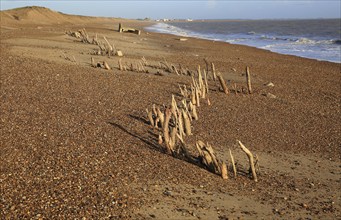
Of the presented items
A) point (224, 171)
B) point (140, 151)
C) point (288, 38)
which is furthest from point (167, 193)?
point (288, 38)

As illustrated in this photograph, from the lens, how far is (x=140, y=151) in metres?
6.26

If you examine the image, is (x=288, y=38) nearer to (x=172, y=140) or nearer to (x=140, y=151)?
(x=172, y=140)

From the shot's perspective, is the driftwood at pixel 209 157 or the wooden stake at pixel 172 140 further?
the wooden stake at pixel 172 140

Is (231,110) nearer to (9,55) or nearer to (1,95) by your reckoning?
(1,95)

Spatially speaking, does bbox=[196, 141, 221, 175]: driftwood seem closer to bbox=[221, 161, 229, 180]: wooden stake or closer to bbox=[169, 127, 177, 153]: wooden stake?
bbox=[221, 161, 229, 180]: wooden stake

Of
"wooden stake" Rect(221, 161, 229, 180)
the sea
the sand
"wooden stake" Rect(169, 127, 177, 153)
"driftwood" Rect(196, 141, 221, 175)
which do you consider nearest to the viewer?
the sand

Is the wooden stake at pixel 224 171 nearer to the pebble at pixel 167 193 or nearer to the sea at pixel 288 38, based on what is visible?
the pebble at pixel 167 193

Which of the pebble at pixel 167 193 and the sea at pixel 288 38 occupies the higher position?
the sea at pixel 288 38

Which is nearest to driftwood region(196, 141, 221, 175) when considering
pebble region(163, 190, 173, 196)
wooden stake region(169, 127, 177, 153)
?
wooden stake region(169, 127, 177, 153)

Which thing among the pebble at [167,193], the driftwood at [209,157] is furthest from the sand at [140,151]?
the driftwood at [209,157]

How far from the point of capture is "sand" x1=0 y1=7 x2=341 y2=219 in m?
4.59

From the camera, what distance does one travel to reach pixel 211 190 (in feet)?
16.9

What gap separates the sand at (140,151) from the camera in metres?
4.59

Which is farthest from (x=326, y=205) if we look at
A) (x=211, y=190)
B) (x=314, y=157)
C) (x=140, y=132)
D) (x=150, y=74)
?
(x=150, y=74)
